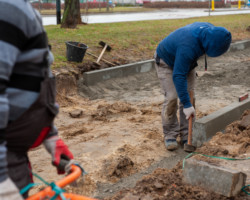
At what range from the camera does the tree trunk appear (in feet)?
42.8

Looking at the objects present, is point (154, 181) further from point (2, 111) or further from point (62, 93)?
point (62, 93)

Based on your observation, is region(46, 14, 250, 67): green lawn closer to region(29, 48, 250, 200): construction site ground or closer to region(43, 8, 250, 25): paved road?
region(29, 48, 250, 200): construction site ground

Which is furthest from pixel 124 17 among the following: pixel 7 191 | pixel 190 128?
pixel 7 191

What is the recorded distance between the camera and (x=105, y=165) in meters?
4.29

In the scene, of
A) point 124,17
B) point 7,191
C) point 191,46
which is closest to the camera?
point 7,191

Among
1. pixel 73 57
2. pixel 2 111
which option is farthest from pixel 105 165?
pixel 73 57

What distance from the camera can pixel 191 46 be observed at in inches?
165

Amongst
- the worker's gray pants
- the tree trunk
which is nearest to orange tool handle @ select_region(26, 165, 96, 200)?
the worker's gray pants

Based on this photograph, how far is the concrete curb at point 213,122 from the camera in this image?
4.95 metres

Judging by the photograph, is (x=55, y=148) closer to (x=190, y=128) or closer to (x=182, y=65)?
(x=182, y=65)

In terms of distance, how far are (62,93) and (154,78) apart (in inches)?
111

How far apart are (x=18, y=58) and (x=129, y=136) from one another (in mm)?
3961

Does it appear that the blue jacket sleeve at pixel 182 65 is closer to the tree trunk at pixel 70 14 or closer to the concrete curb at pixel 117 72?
the concrete curb at pixel 117 72

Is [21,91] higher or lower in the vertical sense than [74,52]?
higher
